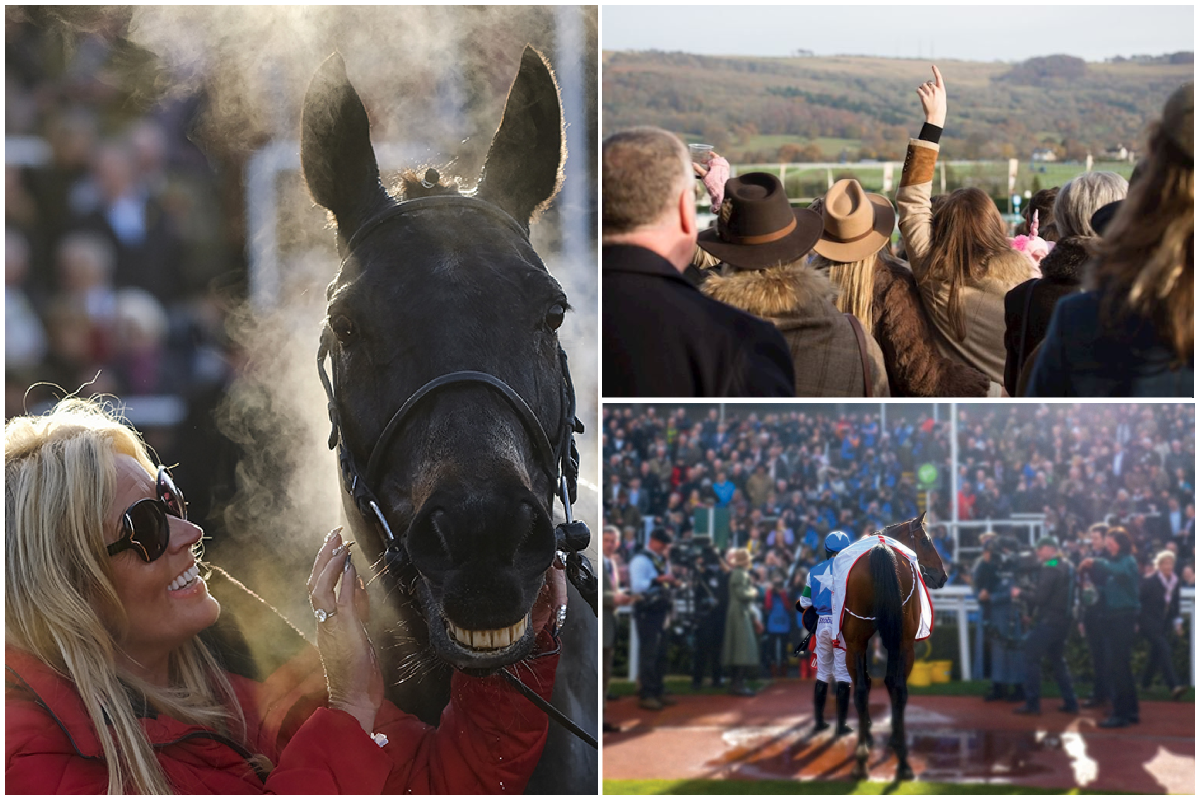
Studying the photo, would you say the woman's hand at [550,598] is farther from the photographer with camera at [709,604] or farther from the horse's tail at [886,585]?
the horse's tail at [886,585]

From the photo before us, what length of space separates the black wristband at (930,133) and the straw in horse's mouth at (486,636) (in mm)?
2062

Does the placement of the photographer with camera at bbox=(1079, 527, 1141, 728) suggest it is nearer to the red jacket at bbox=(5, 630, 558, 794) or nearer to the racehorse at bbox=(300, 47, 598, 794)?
the racehorse at bbox=(300, 47, 598, 794)

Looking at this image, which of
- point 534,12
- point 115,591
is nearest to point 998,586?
point 534,12

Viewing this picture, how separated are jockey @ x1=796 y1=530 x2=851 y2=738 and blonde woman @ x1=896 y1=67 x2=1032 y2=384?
2.63ft

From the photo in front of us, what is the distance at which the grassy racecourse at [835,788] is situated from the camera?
12.0ft

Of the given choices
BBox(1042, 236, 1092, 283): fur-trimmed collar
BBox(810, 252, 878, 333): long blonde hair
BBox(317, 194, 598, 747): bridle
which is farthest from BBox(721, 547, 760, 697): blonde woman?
BBox(1042, 236, 1092, 283): fur-trimmed collar

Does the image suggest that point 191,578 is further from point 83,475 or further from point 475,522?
point 475,522

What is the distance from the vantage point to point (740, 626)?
3.58 meters

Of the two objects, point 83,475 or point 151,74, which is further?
point 151,74

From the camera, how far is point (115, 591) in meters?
3.27

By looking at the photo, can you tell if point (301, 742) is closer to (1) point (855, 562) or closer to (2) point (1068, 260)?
(1) point (855, 562)

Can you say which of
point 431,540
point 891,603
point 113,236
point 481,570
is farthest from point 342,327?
point 891,603

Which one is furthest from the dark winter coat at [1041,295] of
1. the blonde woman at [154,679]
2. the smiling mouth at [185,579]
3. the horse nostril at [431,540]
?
the smiling mouth at [185,579]

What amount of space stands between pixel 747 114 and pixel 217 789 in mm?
3039
